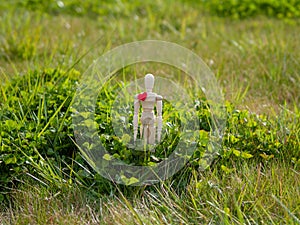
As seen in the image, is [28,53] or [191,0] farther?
[191,0]

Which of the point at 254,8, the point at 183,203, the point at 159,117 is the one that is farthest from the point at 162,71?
the point at 254,8

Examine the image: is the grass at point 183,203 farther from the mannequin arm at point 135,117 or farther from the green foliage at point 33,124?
the mannequin arm at point 135,117

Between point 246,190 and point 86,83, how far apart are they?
1.19 m

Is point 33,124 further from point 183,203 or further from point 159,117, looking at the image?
point 183,203

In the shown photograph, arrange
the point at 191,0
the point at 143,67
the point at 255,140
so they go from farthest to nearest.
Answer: the point at 191,0
the point at 143,67
the point at 255,140

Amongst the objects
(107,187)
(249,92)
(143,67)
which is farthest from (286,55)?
(107,187)

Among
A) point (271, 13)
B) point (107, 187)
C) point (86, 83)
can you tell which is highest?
point (271, 13)

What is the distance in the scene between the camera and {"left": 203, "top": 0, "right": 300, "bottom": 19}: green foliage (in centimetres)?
580

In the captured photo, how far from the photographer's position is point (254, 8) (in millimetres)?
5855

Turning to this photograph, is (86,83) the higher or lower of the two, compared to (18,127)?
higher

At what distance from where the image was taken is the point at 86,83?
3246 millimetres

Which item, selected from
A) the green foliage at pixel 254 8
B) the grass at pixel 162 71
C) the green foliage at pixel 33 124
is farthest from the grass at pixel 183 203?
the green foliage at pixel 254 8

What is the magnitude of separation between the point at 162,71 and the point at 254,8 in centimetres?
213

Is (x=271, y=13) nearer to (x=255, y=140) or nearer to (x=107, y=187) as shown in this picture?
(x=255, y=140)
